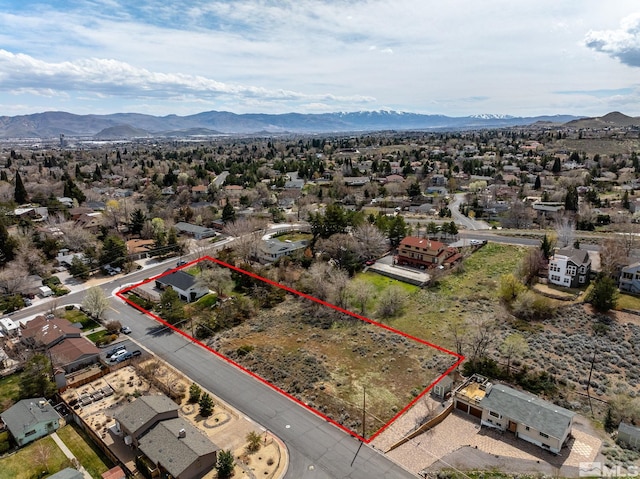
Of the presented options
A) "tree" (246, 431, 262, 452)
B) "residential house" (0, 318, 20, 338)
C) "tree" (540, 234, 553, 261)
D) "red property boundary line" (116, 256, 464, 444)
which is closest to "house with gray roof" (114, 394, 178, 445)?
"tree" (246, 431, 262, 452)

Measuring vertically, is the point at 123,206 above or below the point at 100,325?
above

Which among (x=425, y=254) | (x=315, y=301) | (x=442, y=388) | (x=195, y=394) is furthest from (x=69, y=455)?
(x=425, y=254)

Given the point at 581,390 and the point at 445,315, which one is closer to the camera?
the point at 581,390

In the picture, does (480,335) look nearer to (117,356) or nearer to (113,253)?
(117,356)

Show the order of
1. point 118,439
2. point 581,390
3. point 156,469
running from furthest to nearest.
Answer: point 581,390 < point 118,439 < point 156,469

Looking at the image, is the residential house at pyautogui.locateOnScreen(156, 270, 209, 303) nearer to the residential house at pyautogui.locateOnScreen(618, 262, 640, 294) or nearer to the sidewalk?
the sidewalk

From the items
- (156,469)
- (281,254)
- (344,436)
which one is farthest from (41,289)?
(344,436)

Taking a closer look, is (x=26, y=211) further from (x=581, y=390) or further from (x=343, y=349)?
(x=581, y=390)
